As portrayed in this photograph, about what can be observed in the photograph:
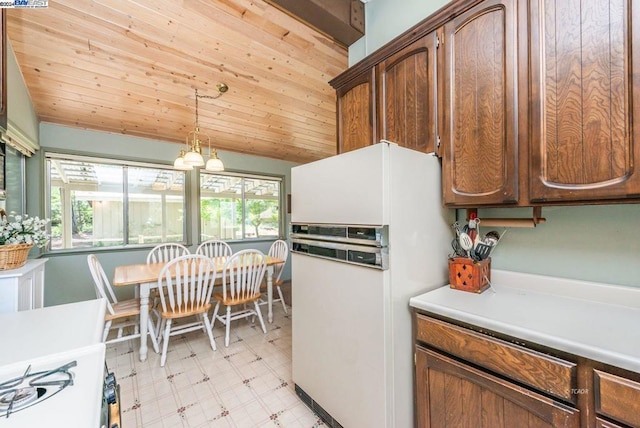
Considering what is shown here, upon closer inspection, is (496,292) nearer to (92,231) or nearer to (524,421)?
(524,421)

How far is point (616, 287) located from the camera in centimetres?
116

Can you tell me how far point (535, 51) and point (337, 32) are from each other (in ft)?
4.67

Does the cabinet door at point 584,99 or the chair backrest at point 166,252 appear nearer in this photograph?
the cabinet door at point 584,99

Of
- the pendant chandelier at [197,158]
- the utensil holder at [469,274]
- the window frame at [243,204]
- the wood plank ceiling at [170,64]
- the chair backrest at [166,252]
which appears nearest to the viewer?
the utensil holder at [469,274]

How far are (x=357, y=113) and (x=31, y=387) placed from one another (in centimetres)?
196

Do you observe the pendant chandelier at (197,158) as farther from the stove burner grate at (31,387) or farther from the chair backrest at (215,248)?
the stove burner grate at (31,387)

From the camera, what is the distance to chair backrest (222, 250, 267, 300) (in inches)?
105

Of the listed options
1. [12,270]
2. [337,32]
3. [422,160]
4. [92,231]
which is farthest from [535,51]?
[92,231]

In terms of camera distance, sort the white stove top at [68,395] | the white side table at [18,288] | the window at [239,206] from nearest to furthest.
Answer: the white stove top at [68,395] → the white side table at [18,288] → the window at [239,206]

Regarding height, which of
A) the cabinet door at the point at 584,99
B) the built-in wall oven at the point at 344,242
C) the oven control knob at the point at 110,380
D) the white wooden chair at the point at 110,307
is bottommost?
the white wooden chair at the point at 110,307

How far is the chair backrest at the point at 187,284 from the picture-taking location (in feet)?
7.45

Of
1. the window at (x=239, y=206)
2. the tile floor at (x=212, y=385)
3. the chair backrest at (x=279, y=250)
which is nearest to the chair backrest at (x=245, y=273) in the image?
the tile floor at (x=212, y=385)

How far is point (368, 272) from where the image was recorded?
1.27 metres

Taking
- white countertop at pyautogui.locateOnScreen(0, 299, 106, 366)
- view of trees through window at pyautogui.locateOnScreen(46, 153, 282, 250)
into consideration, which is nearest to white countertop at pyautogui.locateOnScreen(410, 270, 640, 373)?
white countertop at pyautogui.locateOnScreen(0, 299, 106, 366)
